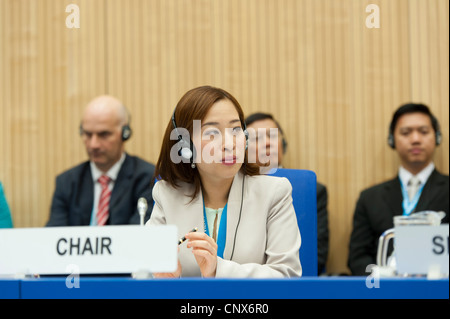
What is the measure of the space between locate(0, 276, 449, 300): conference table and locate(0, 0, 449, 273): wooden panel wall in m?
2.48

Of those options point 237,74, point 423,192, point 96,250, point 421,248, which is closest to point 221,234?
point 96,250

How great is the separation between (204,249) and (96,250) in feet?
1.06

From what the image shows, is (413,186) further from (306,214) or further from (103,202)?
(103,202)

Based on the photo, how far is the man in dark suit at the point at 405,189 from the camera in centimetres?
310

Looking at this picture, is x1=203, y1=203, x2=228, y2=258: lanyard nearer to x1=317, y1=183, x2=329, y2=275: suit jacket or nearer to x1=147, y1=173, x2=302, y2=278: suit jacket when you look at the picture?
x1=147, y1=173, x2=302, y2=278: suit jacket

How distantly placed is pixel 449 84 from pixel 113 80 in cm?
209

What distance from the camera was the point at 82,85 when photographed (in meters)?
3.66

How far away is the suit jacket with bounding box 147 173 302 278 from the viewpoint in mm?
1605

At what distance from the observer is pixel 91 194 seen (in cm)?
315

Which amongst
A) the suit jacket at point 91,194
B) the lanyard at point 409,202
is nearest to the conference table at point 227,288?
the suit jacket at point 91,194

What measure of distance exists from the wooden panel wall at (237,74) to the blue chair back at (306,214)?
160 centimetres

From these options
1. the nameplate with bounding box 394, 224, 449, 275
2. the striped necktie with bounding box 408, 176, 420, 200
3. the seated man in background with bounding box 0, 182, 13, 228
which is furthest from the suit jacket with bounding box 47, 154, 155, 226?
the nameplate with bounding box 394, 224, 449, 275

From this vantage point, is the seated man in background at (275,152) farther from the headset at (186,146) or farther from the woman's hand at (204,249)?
the woman's hand at (204,249)

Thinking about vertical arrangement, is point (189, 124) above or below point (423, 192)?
above
